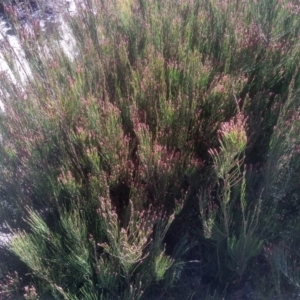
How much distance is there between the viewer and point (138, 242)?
230 centimetres

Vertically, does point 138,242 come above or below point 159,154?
below

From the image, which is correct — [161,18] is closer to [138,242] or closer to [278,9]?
[278,9]

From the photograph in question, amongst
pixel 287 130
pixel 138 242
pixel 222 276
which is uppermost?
pixel 287 130

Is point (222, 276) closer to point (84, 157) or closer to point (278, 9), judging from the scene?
point (84, 157)

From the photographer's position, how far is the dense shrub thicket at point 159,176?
235cm

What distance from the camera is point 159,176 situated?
2471mm

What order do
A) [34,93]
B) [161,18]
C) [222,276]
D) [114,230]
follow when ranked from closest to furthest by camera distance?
[114,230] → [222,276] → [34,93] → [161,18]

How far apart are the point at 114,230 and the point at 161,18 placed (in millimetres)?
2041

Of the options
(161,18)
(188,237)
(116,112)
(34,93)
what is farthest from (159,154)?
(161,18)

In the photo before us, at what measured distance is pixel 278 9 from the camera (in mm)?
3234

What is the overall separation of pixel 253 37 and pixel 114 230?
1.77m

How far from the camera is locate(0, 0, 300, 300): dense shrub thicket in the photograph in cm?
235

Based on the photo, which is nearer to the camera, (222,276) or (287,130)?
(287,130)

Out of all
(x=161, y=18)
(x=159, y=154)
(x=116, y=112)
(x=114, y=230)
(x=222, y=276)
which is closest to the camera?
(x=114, y=230)
